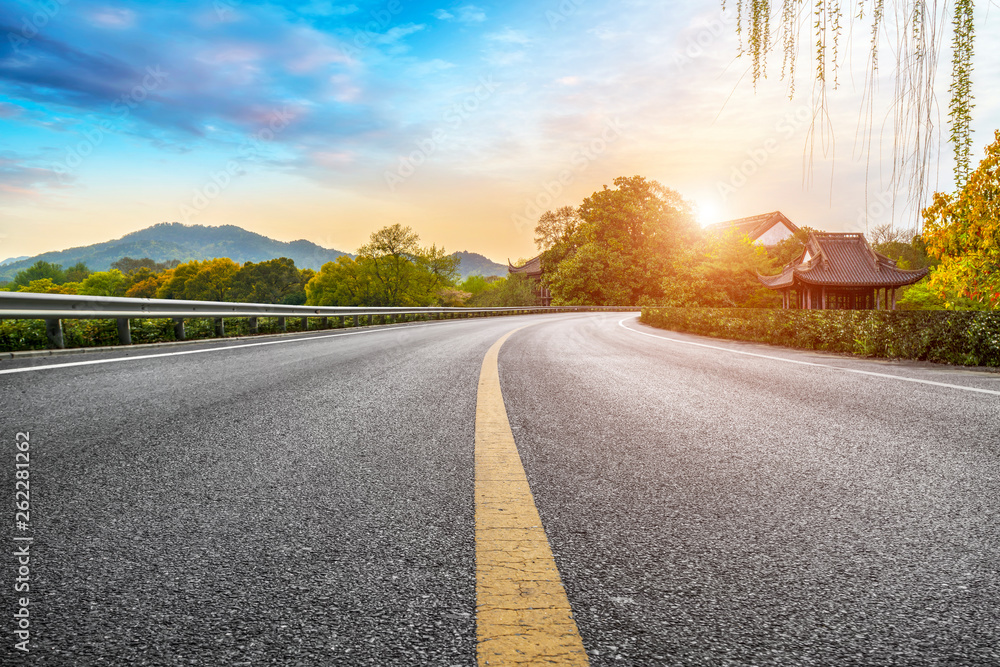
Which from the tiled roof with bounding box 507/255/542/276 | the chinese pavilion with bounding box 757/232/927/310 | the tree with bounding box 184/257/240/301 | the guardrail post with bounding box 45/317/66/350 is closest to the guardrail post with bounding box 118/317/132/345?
the guardrail post with bounding box 45/317/66/350

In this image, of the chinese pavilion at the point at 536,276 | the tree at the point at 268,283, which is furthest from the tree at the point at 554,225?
the tree at the point at 268,283

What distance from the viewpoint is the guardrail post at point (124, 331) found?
8.66 meters

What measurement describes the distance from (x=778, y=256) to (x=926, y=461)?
51.8m

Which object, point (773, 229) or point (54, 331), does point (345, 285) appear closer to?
point (773, 229)

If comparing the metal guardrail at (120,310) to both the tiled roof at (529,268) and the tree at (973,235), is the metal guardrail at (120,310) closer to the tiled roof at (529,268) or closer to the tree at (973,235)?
the tree at (973,235)

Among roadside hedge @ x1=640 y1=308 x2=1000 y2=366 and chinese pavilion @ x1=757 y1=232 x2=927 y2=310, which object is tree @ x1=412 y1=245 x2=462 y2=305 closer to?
chinese pavilion @ x1=757 y1=232 x2=927 y2=310

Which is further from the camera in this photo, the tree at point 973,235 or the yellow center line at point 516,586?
the tree at point 973,235

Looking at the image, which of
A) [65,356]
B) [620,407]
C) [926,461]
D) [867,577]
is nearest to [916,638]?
[867,577]

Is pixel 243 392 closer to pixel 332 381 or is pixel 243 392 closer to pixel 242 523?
pixel 332 381

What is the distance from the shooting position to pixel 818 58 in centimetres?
337

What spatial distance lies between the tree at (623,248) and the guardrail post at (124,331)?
56240 millimetres

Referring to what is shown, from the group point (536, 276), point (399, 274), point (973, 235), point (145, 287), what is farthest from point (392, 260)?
point (973, 235)

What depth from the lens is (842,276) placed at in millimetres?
32938

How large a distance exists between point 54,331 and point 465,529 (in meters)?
8.67
